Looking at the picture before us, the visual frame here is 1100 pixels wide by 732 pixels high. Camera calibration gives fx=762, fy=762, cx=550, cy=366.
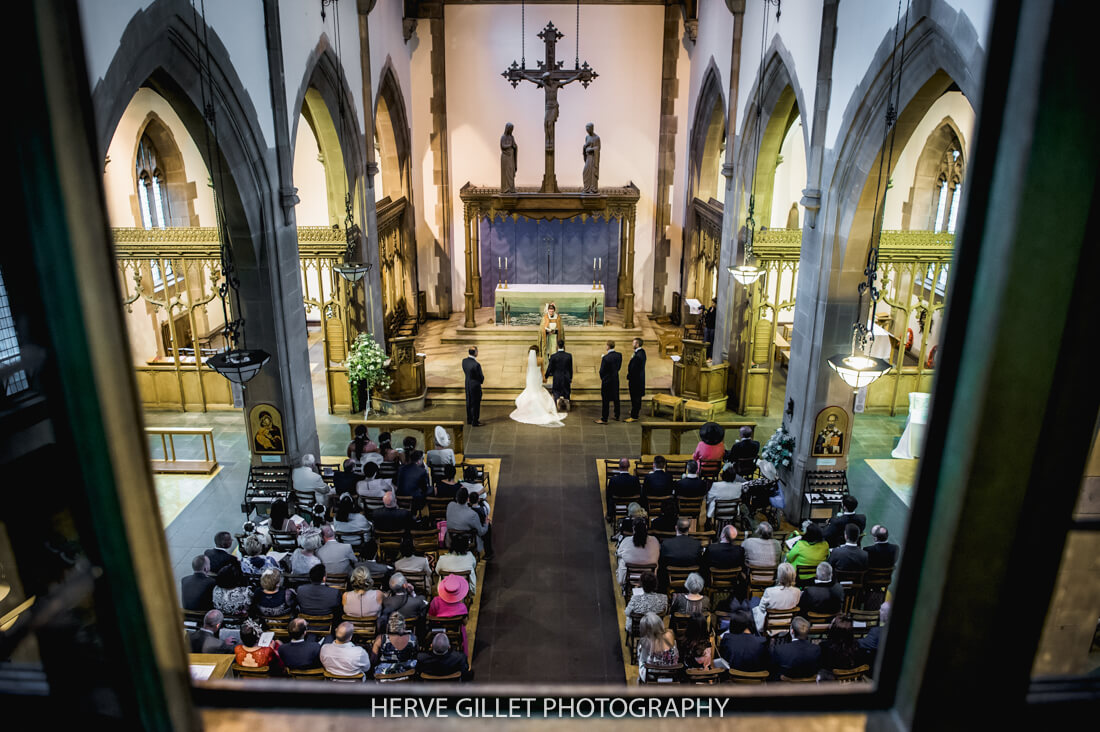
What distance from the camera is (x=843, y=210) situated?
870 cm

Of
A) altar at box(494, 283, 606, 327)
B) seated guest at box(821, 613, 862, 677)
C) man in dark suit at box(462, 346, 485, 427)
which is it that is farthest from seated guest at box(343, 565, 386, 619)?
altar at box(494, 283, 606, 327)

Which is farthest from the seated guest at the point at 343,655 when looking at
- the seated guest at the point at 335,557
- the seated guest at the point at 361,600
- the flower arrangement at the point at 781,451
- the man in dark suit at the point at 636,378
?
the man in dark suit at the point at 636,378

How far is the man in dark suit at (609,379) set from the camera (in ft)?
40.0

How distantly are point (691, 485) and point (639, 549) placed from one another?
5.04ft

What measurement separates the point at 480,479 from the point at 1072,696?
8204 millimetres

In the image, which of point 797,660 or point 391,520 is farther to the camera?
point 391,520

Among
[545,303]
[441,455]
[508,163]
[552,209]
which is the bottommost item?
[441,455]

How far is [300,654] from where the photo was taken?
18.4ft

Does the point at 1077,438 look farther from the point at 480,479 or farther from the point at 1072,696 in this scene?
the point at 480,479

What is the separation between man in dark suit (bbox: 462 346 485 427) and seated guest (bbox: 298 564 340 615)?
20.0 ft

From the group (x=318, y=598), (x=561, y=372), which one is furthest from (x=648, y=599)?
(x=561, y=372)

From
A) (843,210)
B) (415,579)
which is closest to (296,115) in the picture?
(415,579)

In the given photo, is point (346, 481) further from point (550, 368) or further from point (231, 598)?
point (550, 368)

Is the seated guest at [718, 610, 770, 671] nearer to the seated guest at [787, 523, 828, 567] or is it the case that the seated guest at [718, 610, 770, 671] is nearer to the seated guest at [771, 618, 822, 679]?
the seated guest at [771, 618, 822, 679]
